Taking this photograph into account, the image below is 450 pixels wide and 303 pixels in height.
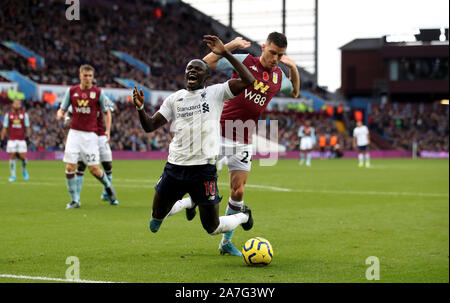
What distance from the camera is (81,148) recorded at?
1301cm

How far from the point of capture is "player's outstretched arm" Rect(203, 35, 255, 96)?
648 cm

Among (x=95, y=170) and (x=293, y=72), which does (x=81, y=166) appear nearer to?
(x=95, y=170)

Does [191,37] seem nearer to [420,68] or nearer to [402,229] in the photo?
[420,68]

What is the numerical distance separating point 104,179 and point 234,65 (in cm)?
737

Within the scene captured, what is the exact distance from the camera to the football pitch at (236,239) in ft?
22.1

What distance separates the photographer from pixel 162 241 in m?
8.86

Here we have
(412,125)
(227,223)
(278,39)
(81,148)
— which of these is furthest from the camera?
(412,125)

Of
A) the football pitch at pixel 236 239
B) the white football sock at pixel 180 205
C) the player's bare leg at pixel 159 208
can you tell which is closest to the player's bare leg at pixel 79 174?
the football pitch at pixel 236 239

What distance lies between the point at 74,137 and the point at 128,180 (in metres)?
8.14

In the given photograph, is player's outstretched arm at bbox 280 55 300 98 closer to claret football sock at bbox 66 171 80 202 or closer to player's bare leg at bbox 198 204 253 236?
player's bare leg at bbox 198 204 253 236

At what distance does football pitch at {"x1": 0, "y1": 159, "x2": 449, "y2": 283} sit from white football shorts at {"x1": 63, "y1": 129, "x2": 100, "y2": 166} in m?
0.94

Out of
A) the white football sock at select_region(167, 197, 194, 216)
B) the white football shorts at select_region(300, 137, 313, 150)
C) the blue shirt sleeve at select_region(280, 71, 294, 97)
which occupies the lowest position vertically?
the white football shorts at select_region(300, 137, 313, 150)

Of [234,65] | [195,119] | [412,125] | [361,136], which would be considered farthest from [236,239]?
[412,125]

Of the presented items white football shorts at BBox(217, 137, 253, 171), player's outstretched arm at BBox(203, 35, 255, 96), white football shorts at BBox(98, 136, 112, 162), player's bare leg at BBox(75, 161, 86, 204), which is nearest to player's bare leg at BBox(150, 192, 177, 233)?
white football shorts at BBox(217, 137, 253, 171)
